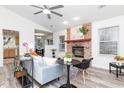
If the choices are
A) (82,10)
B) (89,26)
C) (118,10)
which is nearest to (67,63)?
(82,10)

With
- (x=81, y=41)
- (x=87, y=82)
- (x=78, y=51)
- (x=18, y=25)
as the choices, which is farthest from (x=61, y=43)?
(x=87, y=82)

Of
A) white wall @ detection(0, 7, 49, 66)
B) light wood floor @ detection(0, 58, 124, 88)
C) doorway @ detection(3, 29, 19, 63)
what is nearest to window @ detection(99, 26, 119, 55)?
light wood floor @ detection(0, 58, 124, 88)

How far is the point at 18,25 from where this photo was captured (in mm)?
6012

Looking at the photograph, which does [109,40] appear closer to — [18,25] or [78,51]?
[78,51]

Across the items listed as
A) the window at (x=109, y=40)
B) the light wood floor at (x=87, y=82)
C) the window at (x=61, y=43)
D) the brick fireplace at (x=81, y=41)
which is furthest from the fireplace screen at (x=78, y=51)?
the light wood floor at (x=87, y=82)

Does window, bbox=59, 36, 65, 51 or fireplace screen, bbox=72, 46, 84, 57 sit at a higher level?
window, bbox=59, 36, 65, 51

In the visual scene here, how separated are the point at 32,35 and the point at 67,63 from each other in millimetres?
4946

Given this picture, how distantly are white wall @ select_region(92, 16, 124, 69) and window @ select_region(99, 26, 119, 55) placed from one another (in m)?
0.19

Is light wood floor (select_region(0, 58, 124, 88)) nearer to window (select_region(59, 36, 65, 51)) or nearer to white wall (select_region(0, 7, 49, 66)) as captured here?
white wall (select_region(0, 7, 49, 66))

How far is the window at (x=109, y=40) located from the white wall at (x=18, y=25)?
4491mm

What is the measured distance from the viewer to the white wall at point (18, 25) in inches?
210

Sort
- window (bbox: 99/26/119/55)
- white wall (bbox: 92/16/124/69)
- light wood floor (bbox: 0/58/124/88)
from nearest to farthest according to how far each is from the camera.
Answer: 1. light wood floor (bbox: 0/58/124/88)
2. white wall (bbox: 92/16/124/69)
3. window (bbox: 99/26/119/55)

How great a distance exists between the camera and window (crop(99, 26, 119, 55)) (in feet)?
14.1

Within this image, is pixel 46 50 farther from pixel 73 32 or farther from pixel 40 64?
pixel 40 64
